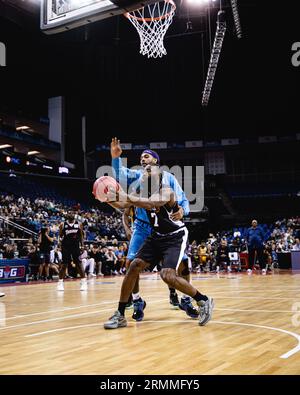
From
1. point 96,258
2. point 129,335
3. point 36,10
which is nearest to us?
point 129,335

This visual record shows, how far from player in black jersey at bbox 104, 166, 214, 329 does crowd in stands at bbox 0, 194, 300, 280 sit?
1014 centimetres

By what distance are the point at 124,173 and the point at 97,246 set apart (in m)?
13.9

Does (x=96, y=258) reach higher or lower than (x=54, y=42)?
lower

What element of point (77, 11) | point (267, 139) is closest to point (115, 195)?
point (77, 11)

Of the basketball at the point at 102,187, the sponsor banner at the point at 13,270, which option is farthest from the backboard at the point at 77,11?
the sponsor banner at the point at 13,270

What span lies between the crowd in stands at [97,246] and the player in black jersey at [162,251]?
33.3ft

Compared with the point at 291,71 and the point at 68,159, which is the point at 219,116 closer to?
the point at 291,71

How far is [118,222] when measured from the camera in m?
26.7

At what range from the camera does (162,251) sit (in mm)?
4438

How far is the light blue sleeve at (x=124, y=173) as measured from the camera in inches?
182

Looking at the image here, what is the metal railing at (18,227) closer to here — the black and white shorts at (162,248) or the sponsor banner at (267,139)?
the black and white shorts at (162,248)
